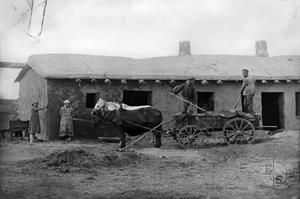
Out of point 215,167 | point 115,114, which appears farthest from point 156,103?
point 215,167

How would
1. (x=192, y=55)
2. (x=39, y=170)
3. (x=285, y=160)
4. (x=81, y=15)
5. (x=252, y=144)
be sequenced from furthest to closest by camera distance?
(x=192, y=55) → (x=252, y=144) → (x=285, y=160) → (x=81, y=15) → (x=39, y=170)

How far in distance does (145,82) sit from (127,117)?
326 centimetres

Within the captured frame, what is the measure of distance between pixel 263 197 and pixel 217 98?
31.3 feet

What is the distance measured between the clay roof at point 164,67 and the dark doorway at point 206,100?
1.00m

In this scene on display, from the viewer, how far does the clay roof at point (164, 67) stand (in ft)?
50.1

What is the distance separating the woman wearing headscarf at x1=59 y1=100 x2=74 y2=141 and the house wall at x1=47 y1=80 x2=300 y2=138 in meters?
0.35

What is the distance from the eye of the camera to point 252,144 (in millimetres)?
12445

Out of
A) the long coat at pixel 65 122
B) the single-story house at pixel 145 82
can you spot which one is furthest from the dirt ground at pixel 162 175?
the single-story house at pixel 145 82

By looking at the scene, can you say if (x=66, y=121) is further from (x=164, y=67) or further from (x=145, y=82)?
(x=164, y=67)

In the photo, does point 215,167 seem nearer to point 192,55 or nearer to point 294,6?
point 294,6

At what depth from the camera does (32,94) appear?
53.4 feet

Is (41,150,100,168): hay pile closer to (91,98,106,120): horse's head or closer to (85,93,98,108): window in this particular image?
(91,98,106,120): horse's head

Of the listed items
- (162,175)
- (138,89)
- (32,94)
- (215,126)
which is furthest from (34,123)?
(162,175)

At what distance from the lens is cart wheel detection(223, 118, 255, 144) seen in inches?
497
